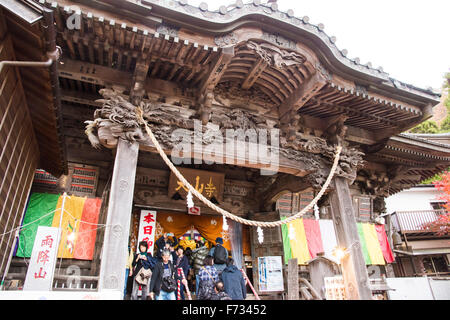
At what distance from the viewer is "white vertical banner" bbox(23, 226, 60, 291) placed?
216 inches

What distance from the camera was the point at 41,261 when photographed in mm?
5797

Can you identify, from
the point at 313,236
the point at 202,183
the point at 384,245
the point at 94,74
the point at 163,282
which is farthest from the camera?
the point at 384,245

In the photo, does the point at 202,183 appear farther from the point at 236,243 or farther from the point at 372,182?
the point at 372,182

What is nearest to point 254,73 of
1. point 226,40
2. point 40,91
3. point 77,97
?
point 226,40

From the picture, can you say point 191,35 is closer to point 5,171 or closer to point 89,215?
point 5,171

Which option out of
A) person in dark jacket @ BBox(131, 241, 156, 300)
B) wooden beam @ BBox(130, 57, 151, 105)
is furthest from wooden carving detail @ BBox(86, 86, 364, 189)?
person in dark jacket @ BBox(131, 241, 156, 300)

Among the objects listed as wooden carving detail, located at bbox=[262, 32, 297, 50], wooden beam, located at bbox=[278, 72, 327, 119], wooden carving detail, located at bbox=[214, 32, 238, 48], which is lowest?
wooden beam, located at bbox=[278, 72, 327, 119]

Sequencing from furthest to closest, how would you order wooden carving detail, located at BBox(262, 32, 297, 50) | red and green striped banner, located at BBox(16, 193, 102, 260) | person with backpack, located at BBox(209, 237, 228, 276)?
1. person with backpack, located at BBox(209, 237, 228, 276)
2. red and green striped banner, located at BBox(16, 193, 102, 260)
3. wooden carving detail, located at BBox(262, 32, 297, 50)

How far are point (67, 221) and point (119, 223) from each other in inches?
114

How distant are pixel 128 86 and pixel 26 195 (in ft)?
11.2

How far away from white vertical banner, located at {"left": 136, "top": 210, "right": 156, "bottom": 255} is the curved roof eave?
5.45 meters

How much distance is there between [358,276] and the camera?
6.46m

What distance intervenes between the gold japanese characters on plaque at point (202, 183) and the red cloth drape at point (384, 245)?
637cm

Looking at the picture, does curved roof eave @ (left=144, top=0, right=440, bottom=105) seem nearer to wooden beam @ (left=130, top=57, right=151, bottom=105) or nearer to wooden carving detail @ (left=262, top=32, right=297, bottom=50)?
wooden carving detail @ (left=262, top=32, right=297, bottom=50)
